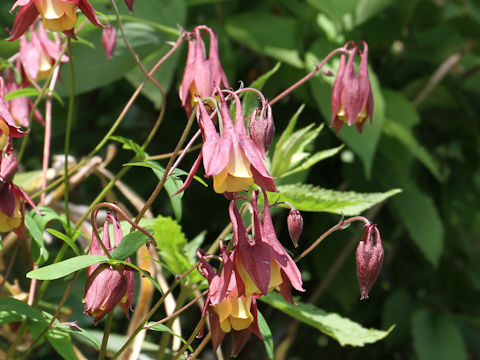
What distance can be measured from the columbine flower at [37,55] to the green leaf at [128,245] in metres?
0.30

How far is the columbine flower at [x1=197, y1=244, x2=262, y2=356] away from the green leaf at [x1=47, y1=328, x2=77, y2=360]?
175mm

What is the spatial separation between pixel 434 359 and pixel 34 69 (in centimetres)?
88

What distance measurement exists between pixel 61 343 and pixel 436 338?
867mm

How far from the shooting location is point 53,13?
538mm

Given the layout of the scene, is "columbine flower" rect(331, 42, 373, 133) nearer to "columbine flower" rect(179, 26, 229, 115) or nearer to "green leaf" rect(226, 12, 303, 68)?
"columbine flower" rect(179, 26, 229, 115)

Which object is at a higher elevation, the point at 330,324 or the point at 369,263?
the point at 369,263

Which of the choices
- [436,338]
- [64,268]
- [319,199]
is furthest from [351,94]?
[436,338]

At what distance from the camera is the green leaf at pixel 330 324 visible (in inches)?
29.8

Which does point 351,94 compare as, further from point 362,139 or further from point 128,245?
point 362,139

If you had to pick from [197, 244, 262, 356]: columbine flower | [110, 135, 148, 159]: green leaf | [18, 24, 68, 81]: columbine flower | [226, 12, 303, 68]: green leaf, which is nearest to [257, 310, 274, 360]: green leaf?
[197, 244, 262, 356]: columbine flower

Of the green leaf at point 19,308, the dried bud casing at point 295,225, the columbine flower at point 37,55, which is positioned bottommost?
the green leaf at point 19,308

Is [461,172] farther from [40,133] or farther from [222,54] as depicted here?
[40,133]

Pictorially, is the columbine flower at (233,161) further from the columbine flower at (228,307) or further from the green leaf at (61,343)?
the green leaf at (61,343)

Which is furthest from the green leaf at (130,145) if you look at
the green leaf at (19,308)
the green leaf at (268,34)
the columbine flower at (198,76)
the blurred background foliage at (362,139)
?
the green leaf at (268,34)
